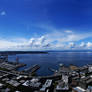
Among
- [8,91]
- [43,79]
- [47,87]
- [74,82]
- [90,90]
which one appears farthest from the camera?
[43,79]

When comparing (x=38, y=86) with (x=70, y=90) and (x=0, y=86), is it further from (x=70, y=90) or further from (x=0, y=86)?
(x=0, y=86)

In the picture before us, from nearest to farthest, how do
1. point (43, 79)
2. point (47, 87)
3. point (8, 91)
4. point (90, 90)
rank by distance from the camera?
point (90, 90) → point (8, 91) → point (47, 87) → point (43, 79)

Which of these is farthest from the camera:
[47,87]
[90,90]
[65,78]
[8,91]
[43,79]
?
[43,79]

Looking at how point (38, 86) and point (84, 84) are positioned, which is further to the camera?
point (38, 86)

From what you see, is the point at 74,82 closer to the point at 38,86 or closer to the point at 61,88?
the point at 61,88

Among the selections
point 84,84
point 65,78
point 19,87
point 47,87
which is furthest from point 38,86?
point 84,84

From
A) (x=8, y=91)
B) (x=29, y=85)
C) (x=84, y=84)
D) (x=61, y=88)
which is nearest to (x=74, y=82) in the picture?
(x=84, y=84)

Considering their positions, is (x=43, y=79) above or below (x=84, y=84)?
below

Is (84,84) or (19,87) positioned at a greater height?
(84,84)

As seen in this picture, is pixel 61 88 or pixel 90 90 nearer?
pixel 90 90
